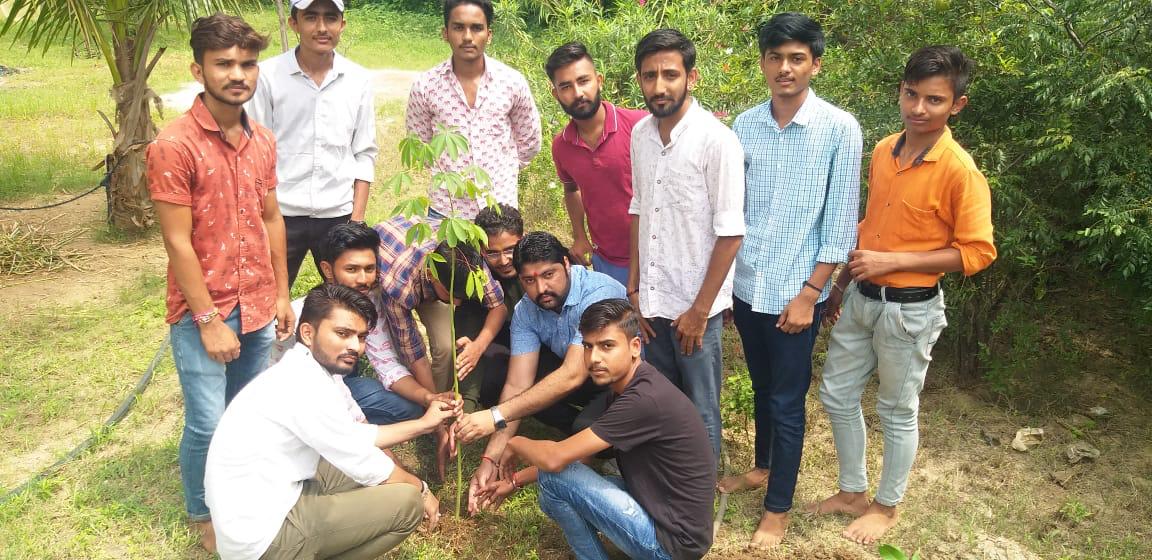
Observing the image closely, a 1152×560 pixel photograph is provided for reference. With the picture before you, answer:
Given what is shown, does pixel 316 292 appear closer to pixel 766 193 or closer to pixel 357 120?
pixel 357 120

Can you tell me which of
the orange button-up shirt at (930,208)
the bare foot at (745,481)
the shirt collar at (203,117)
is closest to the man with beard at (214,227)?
the shirt collar at (203,117)

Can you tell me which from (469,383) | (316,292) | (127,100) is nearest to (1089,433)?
(469,383)

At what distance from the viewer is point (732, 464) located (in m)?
4.22

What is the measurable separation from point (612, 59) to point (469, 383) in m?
3.11

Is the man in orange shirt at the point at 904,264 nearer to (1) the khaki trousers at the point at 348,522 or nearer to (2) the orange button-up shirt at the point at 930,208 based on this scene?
(2) the orange button-up shirt at the point at 930,208

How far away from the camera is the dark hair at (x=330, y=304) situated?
305cm

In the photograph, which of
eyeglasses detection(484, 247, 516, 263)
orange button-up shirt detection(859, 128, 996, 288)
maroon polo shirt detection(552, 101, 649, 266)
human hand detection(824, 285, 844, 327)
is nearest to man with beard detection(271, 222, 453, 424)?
eyeglasses detection(484, 247, 516, 263)

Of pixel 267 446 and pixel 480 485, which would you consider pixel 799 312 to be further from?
pixel 267 446

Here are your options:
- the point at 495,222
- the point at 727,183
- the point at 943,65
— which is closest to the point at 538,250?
the point at 495,222

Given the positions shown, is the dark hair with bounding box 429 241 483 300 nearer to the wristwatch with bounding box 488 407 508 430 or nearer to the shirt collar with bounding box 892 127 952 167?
the wristwatch with bounding box 488 407 508 430

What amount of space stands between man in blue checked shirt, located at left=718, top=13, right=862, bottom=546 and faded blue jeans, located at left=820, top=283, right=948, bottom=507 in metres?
0.17

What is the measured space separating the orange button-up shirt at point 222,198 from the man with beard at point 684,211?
5.04ft

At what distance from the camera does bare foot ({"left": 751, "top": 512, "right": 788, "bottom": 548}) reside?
3584 millimetres

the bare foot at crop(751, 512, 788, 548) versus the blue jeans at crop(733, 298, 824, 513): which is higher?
the blue jeans at crop(733, 298, 824, 513)
